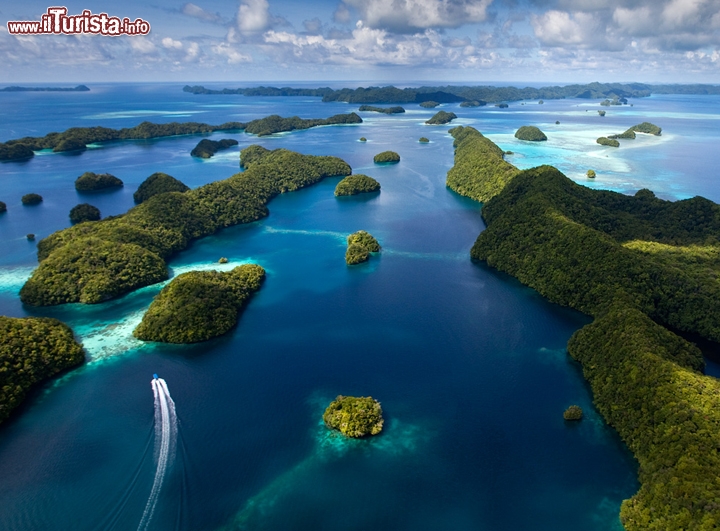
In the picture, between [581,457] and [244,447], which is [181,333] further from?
[581,457]


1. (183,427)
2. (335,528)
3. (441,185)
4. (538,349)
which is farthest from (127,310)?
(441,185)

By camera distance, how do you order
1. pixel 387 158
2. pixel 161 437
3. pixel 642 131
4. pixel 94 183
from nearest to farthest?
pixel 161 437, pixel 94 183, pixel 387 158, pixel 642 131

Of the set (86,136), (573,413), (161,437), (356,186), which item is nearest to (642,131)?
(356,186)

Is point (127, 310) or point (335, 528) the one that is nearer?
point (335, 528)

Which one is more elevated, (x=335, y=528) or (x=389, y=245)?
(x=389, y=245)

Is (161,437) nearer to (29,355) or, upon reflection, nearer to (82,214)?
A: (29,355)

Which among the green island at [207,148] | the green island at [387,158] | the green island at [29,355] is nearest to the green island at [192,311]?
the green island at [29,355]
